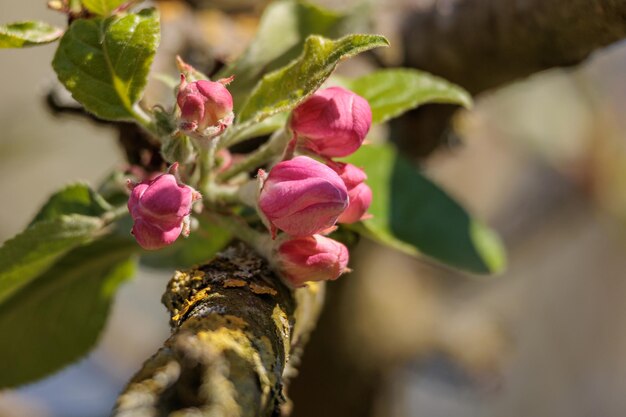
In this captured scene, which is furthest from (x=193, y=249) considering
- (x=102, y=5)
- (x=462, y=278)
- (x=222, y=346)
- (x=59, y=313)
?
(x=462, y=278)

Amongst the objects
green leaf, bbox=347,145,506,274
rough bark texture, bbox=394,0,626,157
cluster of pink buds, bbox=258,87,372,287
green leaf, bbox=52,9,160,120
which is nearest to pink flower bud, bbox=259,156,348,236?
cluster of pink buds, bbox=258,87,372,287

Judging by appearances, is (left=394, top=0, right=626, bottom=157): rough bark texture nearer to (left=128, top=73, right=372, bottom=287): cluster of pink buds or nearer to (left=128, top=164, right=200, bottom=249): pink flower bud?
(left=128, top=73, right=372, bottom=287): cluster of pink buds

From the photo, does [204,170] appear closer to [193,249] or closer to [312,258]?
[312,258]

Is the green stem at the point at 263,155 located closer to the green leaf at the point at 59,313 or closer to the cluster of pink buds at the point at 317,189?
the cluster of pink buds at the point at 317,189

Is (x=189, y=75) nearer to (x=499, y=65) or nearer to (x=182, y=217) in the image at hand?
(x=182, y=217)

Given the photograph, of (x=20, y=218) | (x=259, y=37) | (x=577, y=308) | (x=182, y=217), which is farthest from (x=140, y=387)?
(x=577, y=308)
